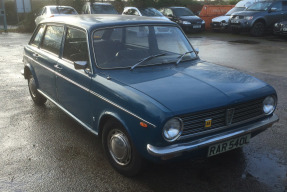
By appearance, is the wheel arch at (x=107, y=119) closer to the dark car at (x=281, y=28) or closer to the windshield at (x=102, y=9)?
the windshield at (x=102, y=9)

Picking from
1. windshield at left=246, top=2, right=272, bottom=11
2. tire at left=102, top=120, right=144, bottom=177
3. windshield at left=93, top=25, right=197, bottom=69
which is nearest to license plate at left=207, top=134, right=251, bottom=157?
tire at left=102, top=120, right=144, bottom=177

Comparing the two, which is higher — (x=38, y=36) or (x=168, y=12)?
(x=38, y=36)

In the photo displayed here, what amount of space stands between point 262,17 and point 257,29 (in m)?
0.69

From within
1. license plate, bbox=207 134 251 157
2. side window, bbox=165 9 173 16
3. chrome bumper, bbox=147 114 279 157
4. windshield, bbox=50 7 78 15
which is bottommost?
license plate, bbox=207 134 251 157

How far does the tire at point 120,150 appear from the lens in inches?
129

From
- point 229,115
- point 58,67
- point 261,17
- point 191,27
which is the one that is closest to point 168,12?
point 191,27

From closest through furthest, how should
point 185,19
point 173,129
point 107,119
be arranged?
1. point 173,129
2. point 107,119
3. point 185,19

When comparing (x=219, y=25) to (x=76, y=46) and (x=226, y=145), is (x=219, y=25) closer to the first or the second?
(x=76, y=46)

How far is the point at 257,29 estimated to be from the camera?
56.1 ft

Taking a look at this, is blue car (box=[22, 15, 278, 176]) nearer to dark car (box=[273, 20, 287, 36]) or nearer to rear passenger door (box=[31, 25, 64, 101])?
rear passenger door (box=[31, 25, 64, 101])

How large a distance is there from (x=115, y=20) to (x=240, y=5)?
17723mm

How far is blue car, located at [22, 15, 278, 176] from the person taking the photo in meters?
2.97

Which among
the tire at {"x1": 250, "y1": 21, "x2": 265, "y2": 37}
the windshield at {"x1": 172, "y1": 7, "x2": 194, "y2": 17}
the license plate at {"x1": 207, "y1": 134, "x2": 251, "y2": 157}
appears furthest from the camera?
the windshield at {"x1": 172, "y1": 7, "x2": 194, "y2": 17}

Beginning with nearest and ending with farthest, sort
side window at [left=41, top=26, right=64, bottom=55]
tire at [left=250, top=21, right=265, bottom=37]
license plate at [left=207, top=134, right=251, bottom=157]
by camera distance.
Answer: license plate at [left=207, top=134, right=251, bottom=157], side window at [left=41, top=26, right=64, bottom=55], tire at [left=250, top=21, right=265, bottom=37]
